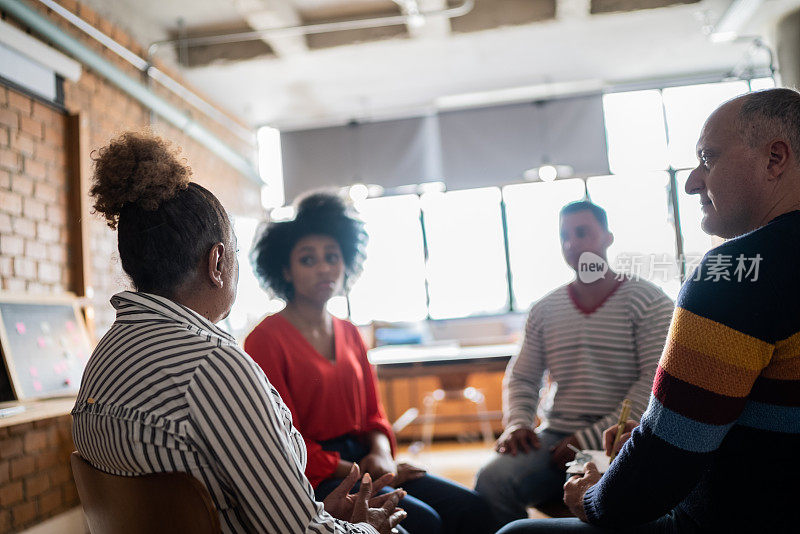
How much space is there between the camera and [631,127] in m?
6.75

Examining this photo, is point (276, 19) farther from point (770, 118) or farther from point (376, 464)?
point (770, 118)

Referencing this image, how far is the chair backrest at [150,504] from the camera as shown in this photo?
2.85ft

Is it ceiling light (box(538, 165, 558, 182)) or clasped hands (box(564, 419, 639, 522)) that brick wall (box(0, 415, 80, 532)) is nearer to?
clasped hands (box(564, 419, 639, 522))

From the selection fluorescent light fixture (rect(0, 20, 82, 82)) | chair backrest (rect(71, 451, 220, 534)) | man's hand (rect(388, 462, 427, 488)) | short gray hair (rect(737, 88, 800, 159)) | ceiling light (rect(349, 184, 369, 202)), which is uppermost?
fluorescent light fixture (rect(0, 20, 82, 82))

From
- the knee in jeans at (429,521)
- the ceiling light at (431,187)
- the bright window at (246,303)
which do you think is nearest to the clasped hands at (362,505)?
the knee in jeans at (429,521)

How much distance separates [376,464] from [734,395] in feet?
3.67

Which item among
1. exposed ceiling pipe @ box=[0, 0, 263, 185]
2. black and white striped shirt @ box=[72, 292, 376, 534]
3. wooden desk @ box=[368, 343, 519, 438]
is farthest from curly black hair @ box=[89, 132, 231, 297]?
wooden desk @ box=[368, 343, 519, 438]

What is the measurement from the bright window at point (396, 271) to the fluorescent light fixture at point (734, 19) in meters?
3.40

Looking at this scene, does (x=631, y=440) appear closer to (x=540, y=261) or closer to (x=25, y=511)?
(x=25, y=511)

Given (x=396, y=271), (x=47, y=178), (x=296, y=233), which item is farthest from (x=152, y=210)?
(x=396, y=271)

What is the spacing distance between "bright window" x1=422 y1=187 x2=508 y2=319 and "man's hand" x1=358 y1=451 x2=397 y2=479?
521 centimetres

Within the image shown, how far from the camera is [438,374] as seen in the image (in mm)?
4840

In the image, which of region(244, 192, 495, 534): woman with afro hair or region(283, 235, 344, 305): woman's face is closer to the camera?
region(244, 192, 495, 534): woman with afro hair

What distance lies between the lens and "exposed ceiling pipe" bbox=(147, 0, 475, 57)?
4.60m
